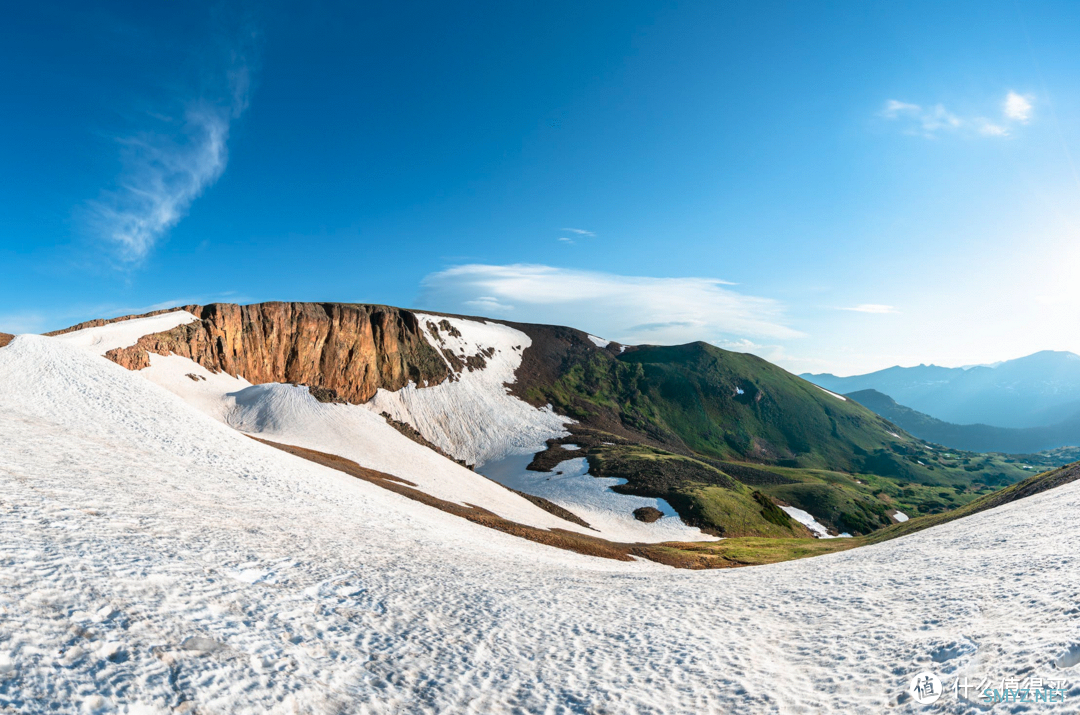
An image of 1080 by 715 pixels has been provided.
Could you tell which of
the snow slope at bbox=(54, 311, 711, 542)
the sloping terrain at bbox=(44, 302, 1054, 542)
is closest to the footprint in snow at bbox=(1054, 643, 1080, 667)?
the snow slope at bbox=(54, 311, 711, 542)

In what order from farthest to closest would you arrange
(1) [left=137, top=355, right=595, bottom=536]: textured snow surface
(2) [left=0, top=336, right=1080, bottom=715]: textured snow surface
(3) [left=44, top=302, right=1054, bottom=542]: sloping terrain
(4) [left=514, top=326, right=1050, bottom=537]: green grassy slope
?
(4) [left=514, top=326, right=1050, bottom=537]: green grassy slope, (3) [left=44, top=302, right=1054, bottom=542]: sloping terrain, (1) [left=137, top=355, right=595, bottom=536]: textured snow surface, (2) [left=0, top=336, right=1080, bottom=715]: textured snow surface

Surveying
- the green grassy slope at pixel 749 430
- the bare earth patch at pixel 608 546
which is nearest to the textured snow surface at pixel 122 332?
the bare earth patch at pixel 608 546

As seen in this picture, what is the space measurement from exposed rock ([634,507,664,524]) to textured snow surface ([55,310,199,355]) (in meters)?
68.1

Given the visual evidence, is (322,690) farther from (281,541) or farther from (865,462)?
Answer: (865,462)

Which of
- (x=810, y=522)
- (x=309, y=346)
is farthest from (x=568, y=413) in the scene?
(x=309, y=346)

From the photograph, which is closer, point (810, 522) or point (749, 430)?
point (810, 522)

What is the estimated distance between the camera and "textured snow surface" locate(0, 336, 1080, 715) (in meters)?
7.54

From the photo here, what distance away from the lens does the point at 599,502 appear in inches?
2660

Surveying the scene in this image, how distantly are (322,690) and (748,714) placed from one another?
7.30 meters

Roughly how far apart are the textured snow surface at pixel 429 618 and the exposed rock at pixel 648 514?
45073 mm

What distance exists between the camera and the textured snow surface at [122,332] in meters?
56.8

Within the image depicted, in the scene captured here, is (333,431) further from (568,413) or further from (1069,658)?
(568,413)

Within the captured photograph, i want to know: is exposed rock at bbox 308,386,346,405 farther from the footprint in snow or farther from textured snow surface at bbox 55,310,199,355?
the footprint in snow

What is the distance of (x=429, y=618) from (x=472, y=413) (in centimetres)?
9984
